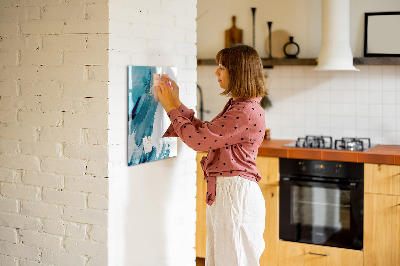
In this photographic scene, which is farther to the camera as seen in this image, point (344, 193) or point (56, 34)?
point (344, 193)

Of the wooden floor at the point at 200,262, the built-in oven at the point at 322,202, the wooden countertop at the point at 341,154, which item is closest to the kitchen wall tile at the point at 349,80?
the wooden countertop at the point at 341,154

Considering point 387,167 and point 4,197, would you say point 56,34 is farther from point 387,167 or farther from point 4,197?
point 387,167

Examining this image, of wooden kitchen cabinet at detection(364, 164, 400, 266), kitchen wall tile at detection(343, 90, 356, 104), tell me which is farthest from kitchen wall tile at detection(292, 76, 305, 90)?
wooden kitchen cabinet at detection(364, 164, 400, 266)

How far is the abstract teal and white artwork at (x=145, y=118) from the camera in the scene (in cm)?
262

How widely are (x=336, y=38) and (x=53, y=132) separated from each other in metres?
2.48

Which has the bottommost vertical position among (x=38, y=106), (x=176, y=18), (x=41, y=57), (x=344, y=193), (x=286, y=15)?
(x=344, y=193)

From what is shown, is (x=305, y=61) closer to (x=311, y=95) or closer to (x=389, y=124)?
(x=311, y=95)

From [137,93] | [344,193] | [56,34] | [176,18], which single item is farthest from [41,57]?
[344,193]

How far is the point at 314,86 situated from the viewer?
4652 millimetres

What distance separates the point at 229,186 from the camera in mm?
2646

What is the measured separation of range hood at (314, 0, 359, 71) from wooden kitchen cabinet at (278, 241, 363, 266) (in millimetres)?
1310

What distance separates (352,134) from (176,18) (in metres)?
2.21

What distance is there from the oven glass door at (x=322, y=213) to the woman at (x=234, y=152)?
140 centimetres

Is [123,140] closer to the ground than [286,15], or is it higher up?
closer to the ground
